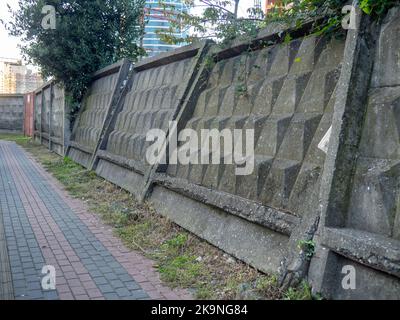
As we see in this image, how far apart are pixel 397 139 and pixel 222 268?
2.05 metres

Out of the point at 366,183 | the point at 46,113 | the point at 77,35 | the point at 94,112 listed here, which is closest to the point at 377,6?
the point at 366,183

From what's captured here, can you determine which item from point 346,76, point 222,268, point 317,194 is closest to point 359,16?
point 346,76

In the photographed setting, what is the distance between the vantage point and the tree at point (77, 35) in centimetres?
1317

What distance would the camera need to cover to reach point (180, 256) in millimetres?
4852

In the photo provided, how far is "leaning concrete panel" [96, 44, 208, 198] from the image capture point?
737 cm

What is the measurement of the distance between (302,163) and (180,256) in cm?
170

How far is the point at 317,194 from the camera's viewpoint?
364cm

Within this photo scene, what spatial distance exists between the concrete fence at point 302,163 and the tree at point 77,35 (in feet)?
23.5

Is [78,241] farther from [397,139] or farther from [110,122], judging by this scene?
[110,122]

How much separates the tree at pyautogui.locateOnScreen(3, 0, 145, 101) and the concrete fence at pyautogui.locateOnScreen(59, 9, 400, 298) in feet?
23.5
